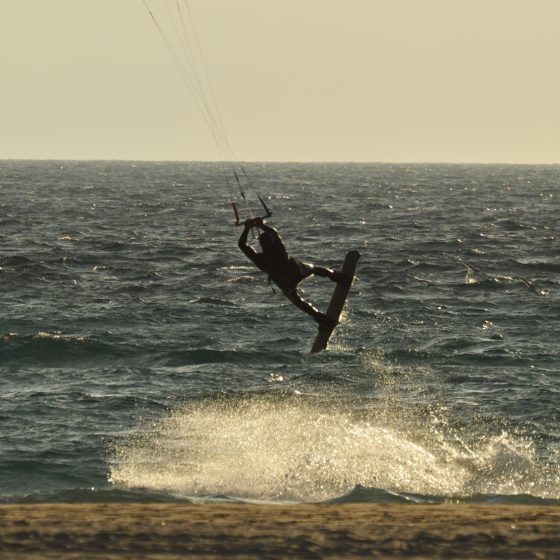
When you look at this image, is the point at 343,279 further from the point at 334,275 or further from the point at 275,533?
the point at 275,533

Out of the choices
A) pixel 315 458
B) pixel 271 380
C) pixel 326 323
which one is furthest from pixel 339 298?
pixel 271 380

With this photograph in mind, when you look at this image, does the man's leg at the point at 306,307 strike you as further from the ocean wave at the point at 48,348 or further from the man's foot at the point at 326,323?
the ocean wave at the point at 48,348

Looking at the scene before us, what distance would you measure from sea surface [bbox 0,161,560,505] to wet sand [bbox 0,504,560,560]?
16.7 feet

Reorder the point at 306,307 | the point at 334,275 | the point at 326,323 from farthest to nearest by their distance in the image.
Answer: the point at 326,323
the point at 334,275
the point at 306,307

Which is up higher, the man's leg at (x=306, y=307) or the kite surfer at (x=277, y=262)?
the kite surfer at (x=277, y=262)

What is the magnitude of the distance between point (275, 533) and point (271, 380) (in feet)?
46.4

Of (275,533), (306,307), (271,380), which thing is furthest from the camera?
(271,380)

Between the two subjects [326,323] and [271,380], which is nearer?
[326,323]

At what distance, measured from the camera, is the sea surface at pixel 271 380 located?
16719 mm

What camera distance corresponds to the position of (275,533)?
9.42 m

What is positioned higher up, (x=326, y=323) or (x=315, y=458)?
(x=326, y=323)

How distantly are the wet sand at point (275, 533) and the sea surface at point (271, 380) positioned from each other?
16.7 feet

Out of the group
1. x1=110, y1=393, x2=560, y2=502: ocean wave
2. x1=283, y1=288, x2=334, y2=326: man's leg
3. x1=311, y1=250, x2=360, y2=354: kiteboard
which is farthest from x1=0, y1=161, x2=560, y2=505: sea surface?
x1=283, y1=288, x2=334, y2=326: man's leg

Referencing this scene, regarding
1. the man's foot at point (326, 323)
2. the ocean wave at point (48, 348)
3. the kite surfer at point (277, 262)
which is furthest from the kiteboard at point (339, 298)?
the ocean wave at point (48, 348)
